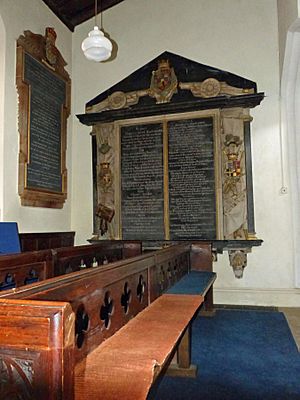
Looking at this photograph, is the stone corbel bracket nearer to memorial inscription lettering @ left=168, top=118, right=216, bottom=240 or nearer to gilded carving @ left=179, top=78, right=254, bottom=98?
memorial inscription lettering @ left=168, top=118, right=216, bottom=240

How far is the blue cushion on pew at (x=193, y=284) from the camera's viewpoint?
7.51 feet

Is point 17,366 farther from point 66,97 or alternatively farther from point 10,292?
point 66,97

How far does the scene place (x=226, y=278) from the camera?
14.5 feet

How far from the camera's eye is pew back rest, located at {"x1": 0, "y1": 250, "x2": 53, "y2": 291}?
197 cm

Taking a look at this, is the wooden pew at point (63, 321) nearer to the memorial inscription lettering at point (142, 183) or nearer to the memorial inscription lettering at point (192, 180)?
the memorial inscription lettering at point (192, 180)

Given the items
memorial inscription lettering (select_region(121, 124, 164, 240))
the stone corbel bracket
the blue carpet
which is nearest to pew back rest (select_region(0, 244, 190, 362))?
the blue carpet

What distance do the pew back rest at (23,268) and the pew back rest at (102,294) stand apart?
2.37ft

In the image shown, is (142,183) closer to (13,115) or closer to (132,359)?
(13,115)

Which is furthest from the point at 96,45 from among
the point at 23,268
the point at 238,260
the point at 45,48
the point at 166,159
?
the point at 238,260

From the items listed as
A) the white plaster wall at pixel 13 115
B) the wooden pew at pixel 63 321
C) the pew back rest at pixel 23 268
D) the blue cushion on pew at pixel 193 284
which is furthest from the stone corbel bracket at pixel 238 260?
the wooden pew at pixel 63 321

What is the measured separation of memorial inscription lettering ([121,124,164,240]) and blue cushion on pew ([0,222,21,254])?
1763 millimetres

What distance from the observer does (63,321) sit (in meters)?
0.71

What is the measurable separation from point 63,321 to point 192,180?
3895mm

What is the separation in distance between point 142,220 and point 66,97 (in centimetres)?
191
